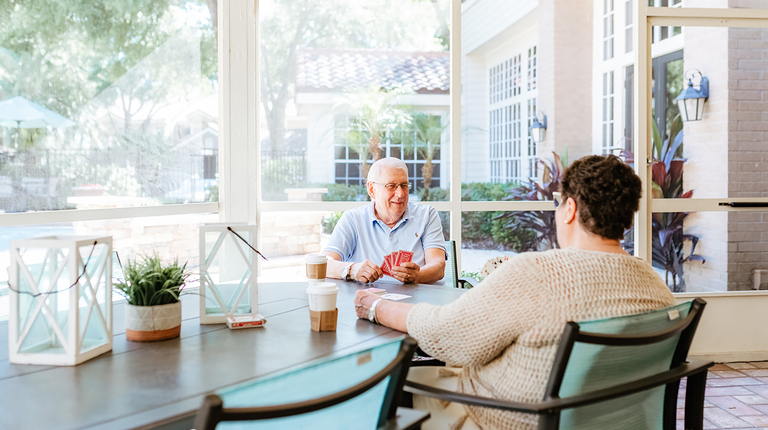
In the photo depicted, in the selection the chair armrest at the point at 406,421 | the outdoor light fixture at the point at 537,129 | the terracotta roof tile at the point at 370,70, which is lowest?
the chair armrest at the point at 406,421

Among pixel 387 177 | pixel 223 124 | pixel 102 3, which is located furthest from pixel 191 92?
pixel 387 177

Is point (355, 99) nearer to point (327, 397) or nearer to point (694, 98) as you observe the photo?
point (694, 98)

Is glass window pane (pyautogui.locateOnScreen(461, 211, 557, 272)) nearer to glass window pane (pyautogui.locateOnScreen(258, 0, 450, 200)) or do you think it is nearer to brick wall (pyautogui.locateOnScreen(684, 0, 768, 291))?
glass window pane (pyautogui.locateOnScreen(258, 0, 450, 200))

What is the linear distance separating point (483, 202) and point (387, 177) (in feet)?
4.65

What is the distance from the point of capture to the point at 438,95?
446cm

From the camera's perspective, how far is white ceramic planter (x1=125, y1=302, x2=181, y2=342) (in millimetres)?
1714

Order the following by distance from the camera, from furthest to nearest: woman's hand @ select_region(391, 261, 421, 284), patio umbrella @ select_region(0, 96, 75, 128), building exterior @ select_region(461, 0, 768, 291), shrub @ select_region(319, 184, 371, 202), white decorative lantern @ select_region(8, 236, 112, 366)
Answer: building exterior @ select_region(461, 0, 768, 291) < shrub @ select_region(319, 184, 371, 202) < patio umbrella @ select_region(0, 96, 75, 128) < woman's hand @ select_region(391, 261, 421, 284) < white decorative lantern @ select_region(8, 236, 112, 366)

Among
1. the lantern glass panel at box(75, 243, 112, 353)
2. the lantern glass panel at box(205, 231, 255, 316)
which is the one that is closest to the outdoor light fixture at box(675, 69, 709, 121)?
the lantern glass panel at box(205, 231, 255, 316)

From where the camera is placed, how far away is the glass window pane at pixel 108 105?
2959mm

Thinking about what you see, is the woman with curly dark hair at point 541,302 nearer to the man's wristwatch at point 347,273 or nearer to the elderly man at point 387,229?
the man's wristwatch at point 347,273

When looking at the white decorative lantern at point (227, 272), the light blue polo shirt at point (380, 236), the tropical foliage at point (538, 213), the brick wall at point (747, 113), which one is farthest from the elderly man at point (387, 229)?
the brick wall at point (747, 113)

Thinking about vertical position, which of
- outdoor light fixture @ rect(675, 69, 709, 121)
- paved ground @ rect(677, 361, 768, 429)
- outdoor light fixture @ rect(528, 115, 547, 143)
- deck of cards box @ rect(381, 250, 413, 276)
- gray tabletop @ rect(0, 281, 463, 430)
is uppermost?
outdoor light fixture @ rect(675, 69, 709, 121)

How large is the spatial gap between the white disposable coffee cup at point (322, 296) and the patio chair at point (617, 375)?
0.45m

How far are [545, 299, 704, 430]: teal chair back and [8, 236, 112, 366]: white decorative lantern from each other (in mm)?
1108
